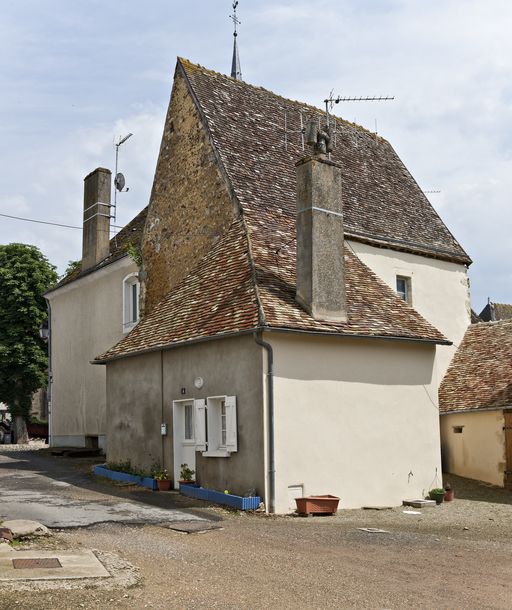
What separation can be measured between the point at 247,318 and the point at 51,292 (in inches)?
620

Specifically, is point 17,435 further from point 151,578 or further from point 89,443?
point 151,578

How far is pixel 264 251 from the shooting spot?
15.7 metres

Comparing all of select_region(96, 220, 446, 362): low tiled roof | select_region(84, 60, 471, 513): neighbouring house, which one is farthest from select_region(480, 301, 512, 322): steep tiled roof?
select_region(96, 220, 446, 362): low tiled roof

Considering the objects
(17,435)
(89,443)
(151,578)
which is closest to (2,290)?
(17,435)

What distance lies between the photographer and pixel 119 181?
81.3 feet

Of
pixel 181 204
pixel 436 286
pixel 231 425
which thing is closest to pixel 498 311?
pixel 436 286

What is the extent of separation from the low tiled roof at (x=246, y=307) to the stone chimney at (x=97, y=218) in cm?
769

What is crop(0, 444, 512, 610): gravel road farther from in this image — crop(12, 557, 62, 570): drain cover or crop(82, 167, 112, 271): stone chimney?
crop(82, 167, 112, 271): stone chimney

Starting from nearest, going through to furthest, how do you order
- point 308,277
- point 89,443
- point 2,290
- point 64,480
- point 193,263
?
point 308,277, point 64,480, point 193,263, point 89,443, point 2,290

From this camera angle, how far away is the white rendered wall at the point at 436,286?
1947 cm

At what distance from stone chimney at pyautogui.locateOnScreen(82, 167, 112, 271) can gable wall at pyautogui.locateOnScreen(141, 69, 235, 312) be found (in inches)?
176

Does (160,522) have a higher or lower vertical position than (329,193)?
lower

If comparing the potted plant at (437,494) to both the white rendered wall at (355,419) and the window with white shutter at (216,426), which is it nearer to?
the white rendered wall at (355,419)

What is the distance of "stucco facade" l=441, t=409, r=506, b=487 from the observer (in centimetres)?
1781
